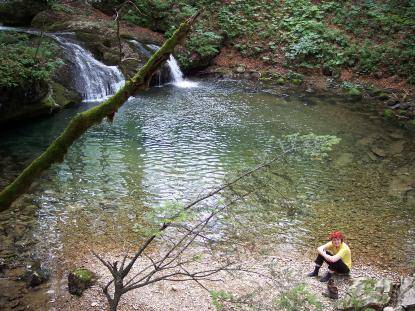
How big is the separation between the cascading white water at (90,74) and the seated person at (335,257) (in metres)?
11.9

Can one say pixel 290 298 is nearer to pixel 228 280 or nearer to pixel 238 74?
pixel 228 280

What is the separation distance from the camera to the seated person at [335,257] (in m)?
6.79

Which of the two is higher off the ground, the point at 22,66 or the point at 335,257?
the point at 22,66

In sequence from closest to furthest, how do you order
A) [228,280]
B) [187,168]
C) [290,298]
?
[290,298]
[228,280]
[187,168]

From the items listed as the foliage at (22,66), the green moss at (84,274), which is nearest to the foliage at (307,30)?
the foliage at (22,66)

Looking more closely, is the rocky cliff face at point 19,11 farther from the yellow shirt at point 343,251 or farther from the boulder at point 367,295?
the boulder at point 367,295

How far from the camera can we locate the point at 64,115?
1435cm

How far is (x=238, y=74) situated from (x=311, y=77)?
3591mm

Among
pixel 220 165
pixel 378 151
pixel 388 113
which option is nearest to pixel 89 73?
pixel 220 165

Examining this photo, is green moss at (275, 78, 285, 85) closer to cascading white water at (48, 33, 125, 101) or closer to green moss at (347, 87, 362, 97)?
Result: green moss at (347, 87, 362, 97)

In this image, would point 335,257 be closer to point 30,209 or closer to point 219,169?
point 219,169

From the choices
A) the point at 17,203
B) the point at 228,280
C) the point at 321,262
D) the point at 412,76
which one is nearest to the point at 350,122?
the point at 412,76

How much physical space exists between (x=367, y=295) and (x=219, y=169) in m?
5.44

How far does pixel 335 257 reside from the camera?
6.77 metres
